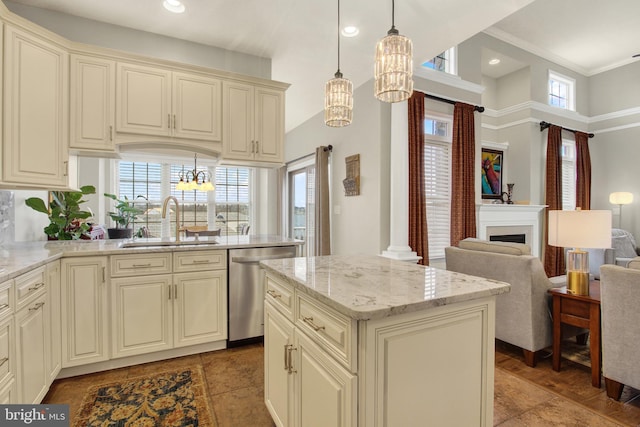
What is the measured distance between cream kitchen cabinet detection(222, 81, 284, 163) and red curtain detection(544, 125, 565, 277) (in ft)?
16.1

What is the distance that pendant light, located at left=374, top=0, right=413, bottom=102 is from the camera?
159 cm

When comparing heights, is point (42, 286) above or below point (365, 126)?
below

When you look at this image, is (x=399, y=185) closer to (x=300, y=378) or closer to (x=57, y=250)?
(x=300, y=378)

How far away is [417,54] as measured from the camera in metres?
3.31

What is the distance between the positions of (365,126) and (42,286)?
3.43 m

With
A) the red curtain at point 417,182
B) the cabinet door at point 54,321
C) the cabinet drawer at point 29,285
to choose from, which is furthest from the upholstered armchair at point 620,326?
the cabinet door at point 54,321

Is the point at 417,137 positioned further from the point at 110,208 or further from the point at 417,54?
the point at 110,208

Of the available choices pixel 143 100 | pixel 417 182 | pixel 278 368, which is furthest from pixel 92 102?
pixel 417 182

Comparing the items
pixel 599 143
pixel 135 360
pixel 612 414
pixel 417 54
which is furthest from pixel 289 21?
pixel 599 143

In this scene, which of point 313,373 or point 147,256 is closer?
point 313,373

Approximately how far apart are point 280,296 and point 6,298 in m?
1.32

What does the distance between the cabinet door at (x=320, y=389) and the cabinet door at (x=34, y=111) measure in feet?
7.36

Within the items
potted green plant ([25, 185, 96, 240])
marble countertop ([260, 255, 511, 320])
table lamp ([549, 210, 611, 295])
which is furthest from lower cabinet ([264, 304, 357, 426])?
potted green plant ([25, 185, 96, 240])

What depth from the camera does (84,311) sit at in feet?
7.55
